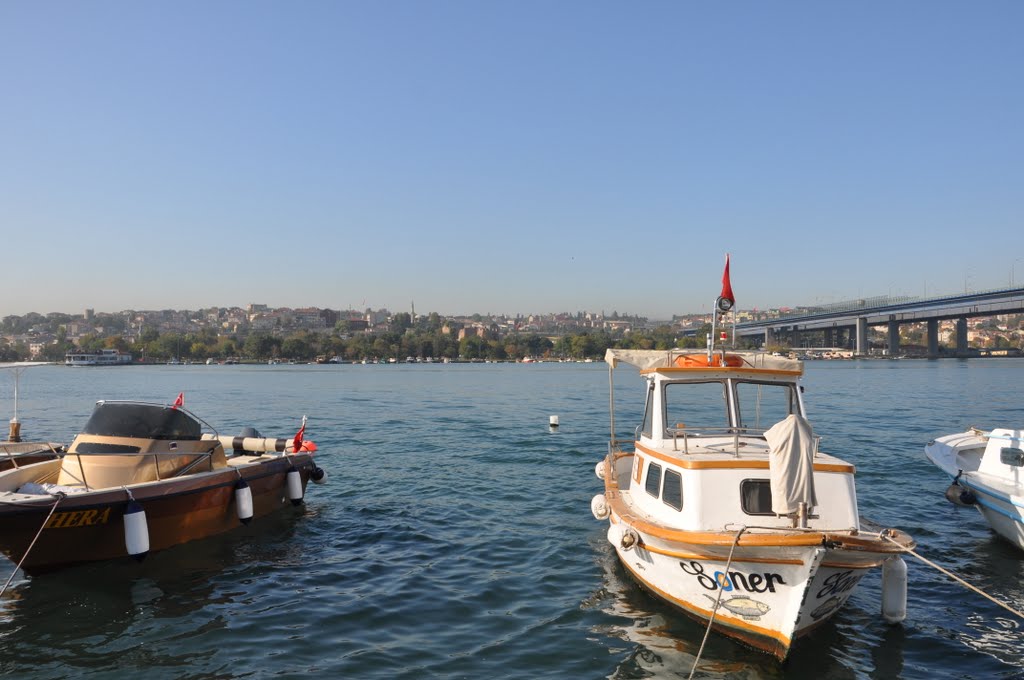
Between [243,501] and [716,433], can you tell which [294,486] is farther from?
[716,433]

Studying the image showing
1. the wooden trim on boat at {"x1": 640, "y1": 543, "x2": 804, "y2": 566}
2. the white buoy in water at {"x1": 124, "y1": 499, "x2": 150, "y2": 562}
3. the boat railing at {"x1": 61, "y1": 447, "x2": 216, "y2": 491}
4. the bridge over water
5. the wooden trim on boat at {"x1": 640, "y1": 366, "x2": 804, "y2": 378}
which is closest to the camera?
the wooden trim on boat at {"x1": 640, "y1": 543, "x2": 804, "y2": 566}

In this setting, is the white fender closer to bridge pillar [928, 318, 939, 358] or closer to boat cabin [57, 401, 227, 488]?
boat cabin [57, 401, 227, 488]

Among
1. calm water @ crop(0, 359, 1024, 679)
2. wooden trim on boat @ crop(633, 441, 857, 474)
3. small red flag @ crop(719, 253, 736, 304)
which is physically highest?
small red flag @ crop(719, 253, 736, 304)

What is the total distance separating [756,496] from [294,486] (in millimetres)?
11340

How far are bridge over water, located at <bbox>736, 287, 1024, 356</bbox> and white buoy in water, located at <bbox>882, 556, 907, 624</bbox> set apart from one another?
365 feet

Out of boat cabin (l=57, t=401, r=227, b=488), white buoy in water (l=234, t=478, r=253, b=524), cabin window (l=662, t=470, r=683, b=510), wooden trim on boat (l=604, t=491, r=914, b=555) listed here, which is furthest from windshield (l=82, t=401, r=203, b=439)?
wooden trim on boat (l=604, t=491, r=914, b=555)

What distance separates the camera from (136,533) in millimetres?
11484

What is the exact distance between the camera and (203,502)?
1361 cm

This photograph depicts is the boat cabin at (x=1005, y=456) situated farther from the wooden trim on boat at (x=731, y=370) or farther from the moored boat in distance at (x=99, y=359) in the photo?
the moored boat in distance at (x=99, y=359)

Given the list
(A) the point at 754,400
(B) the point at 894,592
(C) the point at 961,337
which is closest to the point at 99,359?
(A) the point at 754,400

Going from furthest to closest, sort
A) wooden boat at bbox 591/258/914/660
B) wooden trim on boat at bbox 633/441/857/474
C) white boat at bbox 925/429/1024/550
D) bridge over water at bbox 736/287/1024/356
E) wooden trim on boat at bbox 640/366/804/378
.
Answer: bridge over water at bbox 736/287/1024/356 < white boat at bbox 925/429/1024/550 < wooden trim on boat at bbox 640/366/804/378 < wooden trim on boat at bbox 633/441/857/474 < wooden boat at bbox 591/258/914/660

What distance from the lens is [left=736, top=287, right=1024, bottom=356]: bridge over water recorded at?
11925 centimetres

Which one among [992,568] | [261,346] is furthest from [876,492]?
[261,346]

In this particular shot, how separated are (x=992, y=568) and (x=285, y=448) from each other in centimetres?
1574
